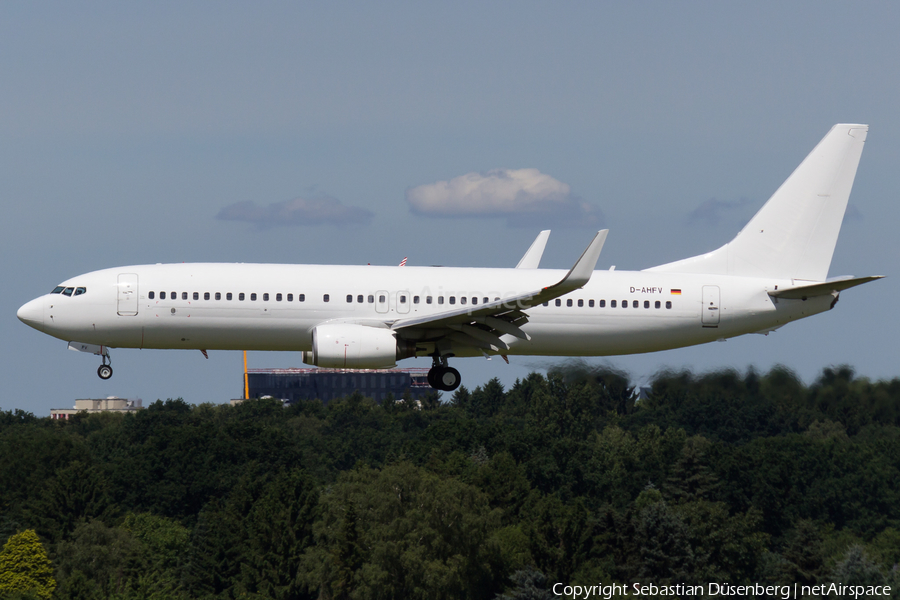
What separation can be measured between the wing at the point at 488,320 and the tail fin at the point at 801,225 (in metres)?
7.80

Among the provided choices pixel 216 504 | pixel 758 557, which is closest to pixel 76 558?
pixel 216 504

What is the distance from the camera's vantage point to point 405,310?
1727 inches

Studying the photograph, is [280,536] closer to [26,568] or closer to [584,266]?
[26,568]

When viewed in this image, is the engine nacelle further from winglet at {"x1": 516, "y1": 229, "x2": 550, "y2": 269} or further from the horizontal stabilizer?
the horizontal stabilizer

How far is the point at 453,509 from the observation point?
359ft

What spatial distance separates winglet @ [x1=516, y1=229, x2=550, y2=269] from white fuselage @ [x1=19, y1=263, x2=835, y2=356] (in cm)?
419

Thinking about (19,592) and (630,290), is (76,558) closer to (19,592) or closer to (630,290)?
(19,592)

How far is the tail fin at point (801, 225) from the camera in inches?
1893

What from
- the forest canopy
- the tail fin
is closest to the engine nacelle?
the tail fin

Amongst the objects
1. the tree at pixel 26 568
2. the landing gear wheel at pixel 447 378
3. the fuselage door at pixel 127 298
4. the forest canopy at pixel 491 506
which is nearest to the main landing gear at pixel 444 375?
the landing gear wheel at pixel 447 378

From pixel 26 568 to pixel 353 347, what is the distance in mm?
90716

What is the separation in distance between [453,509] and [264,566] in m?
30.4

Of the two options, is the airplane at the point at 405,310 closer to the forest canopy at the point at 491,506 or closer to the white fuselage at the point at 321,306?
the white fuselage at the point at 321,306

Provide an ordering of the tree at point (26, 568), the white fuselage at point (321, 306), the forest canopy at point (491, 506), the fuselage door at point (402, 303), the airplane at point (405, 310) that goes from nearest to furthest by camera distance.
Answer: the airplane at point (405, 310), the white fuselage at point (321, 306), the fuselage door at point (402, 303), the forest canopy at point (491, 506), the tree at point (26, 568)
